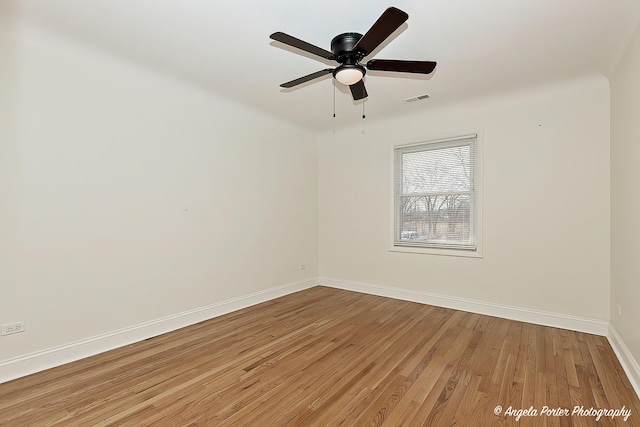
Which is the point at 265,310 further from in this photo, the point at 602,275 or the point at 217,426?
the point at 602,275

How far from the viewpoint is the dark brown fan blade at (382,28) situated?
1.73m

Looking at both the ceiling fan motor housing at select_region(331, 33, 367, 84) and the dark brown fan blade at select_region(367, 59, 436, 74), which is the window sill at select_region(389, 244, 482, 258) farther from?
the ceiling fan motor housing at select_region(331, 33, 367, 84)

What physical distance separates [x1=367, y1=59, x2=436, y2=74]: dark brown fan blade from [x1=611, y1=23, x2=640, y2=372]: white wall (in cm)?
158

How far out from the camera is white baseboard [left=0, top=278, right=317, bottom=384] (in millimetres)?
2424

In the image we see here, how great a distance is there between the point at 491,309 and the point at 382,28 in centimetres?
360

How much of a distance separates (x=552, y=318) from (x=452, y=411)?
Result: 7.79ft

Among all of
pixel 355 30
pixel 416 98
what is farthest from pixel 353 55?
pixel 416 98

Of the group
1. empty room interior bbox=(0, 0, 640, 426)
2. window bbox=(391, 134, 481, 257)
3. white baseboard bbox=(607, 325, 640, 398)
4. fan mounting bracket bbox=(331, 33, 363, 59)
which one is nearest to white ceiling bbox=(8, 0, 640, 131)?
empty room interior bbox=(0, 0, 640, 426)

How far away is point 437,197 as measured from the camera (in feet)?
14.7

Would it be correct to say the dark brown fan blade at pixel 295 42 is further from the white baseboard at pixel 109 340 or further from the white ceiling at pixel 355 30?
the white baseboard at pixel 109 340

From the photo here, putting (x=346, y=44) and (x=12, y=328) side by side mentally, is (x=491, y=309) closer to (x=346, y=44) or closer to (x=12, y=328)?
(x=346, y=44)

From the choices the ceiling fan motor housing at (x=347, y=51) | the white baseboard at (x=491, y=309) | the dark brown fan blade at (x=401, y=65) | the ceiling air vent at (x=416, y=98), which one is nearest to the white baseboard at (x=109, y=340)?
the white baseboard at (x=491, y=309)

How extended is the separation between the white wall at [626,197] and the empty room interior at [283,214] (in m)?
0.04

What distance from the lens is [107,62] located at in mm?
2904
